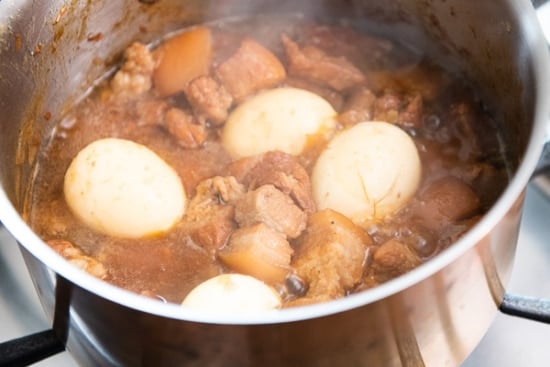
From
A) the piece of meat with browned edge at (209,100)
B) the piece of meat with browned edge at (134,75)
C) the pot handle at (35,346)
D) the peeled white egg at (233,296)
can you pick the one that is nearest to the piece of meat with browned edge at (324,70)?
the piece of meat with browned edge at (209,100)

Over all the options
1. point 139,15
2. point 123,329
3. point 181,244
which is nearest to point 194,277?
point 181,244

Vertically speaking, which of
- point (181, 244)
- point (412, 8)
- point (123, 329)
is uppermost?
point (123, 329)

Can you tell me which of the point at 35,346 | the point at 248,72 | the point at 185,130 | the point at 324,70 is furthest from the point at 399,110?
the point at 35,346

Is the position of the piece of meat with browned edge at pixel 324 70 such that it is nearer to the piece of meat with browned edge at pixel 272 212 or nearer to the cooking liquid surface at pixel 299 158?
the cooking liquid surface at pixel 299 158

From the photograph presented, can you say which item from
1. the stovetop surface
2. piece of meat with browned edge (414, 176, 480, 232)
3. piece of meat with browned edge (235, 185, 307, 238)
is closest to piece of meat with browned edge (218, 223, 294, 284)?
piece of meat with browned edge (235, 185, 307, 238)

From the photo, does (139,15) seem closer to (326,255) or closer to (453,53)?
(453,53)

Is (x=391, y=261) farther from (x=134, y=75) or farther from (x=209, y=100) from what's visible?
(x=134, y=75)
